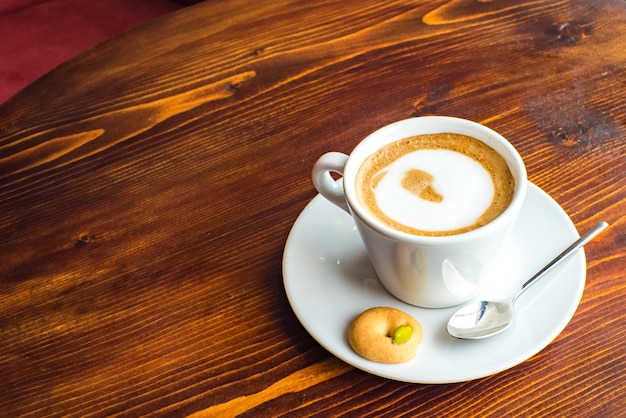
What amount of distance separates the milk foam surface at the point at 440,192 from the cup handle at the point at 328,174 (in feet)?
0.15

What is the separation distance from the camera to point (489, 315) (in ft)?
2.37

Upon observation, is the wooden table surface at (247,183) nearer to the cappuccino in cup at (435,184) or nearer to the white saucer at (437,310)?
the white saucer at (437,310)

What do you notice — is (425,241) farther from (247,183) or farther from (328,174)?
(247,183)

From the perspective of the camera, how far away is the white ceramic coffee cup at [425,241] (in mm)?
673

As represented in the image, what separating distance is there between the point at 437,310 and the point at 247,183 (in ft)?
1.08

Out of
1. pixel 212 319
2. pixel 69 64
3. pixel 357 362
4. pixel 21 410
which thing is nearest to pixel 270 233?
pixel 212 319

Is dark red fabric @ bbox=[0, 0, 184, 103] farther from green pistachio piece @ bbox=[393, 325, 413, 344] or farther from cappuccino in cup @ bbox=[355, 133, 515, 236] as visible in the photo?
green pistachio piece @ bbox=[393, 325, 413, 344]

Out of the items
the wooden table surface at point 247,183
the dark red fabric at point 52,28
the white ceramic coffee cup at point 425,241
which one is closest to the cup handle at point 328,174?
the white ceramic coffee cup at point 425,241

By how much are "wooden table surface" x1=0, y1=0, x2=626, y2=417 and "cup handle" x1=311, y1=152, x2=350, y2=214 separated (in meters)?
0.13

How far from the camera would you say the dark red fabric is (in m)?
1.69

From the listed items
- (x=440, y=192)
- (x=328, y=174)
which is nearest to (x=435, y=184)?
(x=440, y=192)

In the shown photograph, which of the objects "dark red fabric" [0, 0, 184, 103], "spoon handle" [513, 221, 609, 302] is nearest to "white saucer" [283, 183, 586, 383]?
"spoon handle" [513, 221, 609, 302]

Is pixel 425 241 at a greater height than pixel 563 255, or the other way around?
pixel 425 241

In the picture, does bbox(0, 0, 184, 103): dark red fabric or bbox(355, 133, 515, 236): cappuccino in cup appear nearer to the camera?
bbox(355, 133, 515, 236): cappuccino in cup
